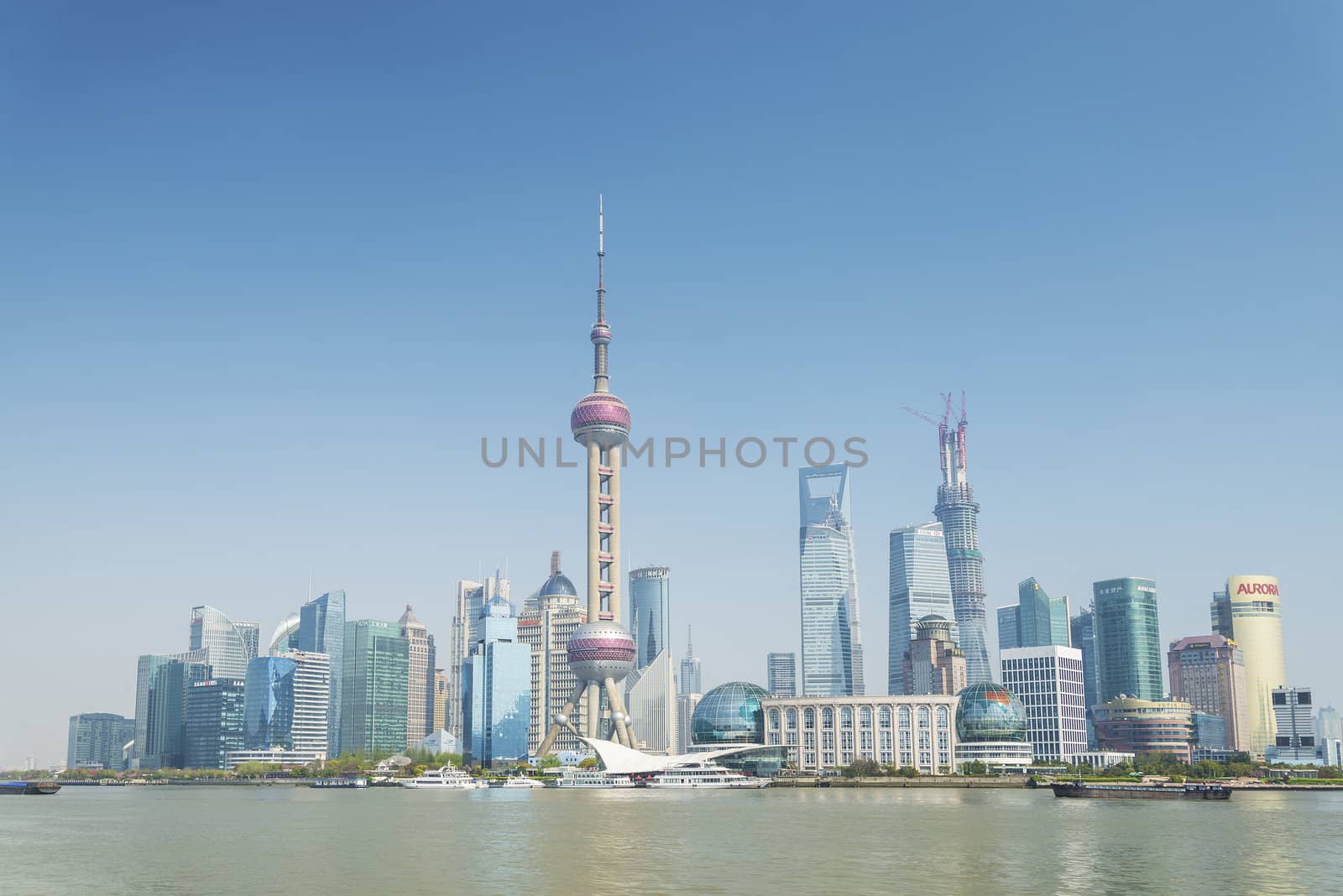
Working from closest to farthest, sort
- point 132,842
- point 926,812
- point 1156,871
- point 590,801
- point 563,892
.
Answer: point 563,892, point 1156,871, point 132,842, point 926,812, point 590,801

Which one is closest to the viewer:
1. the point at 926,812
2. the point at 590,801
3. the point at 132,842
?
the point at 132,842

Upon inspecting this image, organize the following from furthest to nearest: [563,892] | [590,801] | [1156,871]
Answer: [590,801] < [1156,871] < [563,892]

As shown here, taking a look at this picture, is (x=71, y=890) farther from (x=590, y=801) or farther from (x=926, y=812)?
(x=590, y=801)

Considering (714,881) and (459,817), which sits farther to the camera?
(459,817)

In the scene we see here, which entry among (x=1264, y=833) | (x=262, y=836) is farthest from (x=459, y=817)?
(x=1264, y=833)

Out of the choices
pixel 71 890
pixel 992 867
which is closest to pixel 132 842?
pixel 71 890

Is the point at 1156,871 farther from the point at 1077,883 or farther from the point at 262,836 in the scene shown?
the point at 262,836
